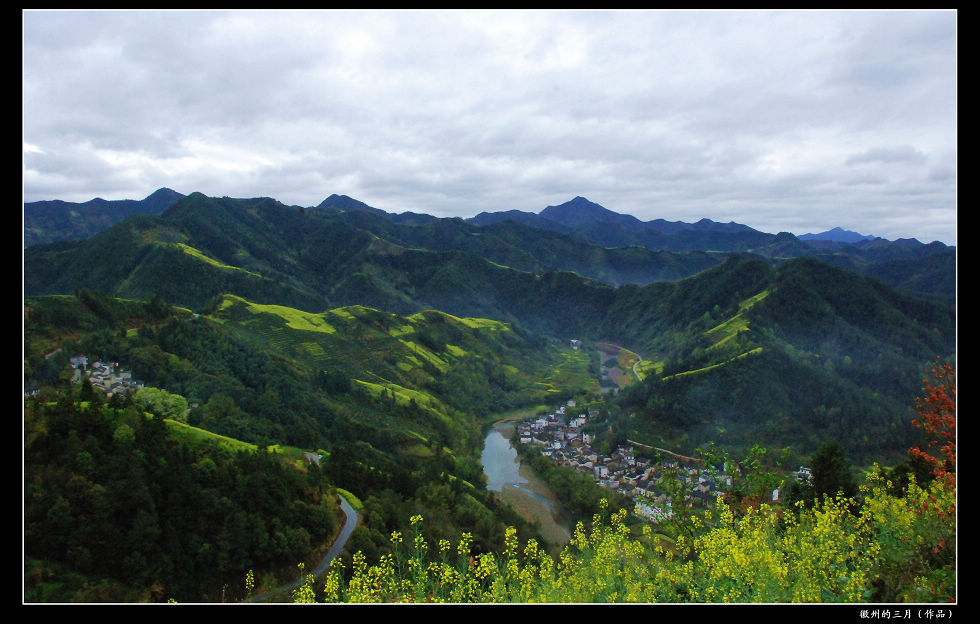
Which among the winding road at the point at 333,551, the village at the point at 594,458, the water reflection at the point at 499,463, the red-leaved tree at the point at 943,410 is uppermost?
the red-leaved tree at the point at 943,410

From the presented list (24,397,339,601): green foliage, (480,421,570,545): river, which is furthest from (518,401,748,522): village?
(24,397,339,601): green foliage

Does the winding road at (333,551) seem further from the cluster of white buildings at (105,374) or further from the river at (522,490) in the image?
the cluster of white buildings at (105,374)

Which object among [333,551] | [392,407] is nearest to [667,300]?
[392,407]

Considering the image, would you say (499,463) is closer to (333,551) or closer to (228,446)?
(228,446)

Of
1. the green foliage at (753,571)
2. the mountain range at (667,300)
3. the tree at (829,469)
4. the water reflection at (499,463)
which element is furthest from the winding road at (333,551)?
the mountain range at (667,300)

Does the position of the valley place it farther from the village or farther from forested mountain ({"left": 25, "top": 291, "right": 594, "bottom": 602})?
the village
